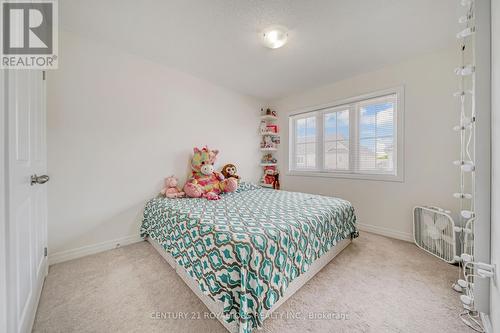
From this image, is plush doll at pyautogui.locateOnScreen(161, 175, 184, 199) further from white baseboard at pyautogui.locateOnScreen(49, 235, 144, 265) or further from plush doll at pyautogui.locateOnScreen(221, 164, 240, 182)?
plush doll at pyautogui.locateOnScreen(221, 164, 240, 182)

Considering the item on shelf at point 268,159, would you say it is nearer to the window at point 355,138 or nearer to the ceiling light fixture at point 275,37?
the window at point 355,138

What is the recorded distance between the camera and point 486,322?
1116mm

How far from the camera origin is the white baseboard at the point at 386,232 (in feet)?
7.69

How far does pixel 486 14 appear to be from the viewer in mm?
1118

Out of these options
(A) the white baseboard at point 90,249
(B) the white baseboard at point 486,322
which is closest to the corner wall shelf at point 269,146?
(A) the white baseboard at point 90,249

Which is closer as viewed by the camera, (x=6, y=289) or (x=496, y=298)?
(x=6, y=289)

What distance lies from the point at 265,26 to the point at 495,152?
1926mm

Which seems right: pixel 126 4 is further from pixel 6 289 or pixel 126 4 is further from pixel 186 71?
pixel 6 289

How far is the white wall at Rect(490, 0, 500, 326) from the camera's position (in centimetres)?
96

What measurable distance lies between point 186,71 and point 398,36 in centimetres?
261

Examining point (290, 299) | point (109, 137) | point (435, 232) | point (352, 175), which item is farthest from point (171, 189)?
point (435, 232)

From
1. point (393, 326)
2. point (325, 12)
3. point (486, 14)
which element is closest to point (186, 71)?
point (325, 12)

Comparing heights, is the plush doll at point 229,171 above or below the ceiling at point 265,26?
below

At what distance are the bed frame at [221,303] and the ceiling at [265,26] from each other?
7.25ft
